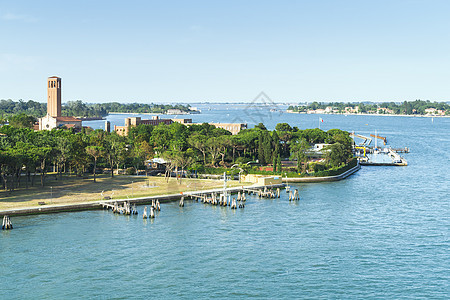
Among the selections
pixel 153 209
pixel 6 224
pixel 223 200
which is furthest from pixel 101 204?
pixel 223 200

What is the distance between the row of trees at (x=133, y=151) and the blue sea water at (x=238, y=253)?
16.2 metres

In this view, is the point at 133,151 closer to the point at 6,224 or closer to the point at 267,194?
the point at 267,194

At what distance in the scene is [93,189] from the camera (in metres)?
79.8

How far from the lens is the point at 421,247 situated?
5347cm

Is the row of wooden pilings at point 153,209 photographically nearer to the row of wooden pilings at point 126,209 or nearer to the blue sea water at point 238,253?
the row of wooden pilings at point 126,209

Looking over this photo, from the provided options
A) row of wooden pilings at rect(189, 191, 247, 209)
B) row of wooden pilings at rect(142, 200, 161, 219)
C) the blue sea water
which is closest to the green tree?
row of wooden pilings at rect(189, 191, 247, 209)

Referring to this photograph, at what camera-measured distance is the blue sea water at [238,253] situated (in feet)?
137

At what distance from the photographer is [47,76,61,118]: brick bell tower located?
19188cm

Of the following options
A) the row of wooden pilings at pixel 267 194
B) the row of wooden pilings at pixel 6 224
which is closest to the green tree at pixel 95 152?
the row of wooden pilings at pixel 267 194

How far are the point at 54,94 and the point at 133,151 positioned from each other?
9968 centimetres

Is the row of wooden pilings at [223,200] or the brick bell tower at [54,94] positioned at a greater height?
the brick bell tower at [54,94]

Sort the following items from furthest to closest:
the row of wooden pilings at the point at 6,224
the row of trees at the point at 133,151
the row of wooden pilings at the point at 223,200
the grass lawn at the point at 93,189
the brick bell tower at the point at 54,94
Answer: the brick bell tower at the point at 54,94 → the row of trees at the point at 133,151 → the row of wooden pilings at the point at 223,200 → the grass lawn at the point at 93,189 → the row of wooden pilings at the point at 6,224

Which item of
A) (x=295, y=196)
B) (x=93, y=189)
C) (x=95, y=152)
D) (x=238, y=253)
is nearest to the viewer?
(x=238, y=253)

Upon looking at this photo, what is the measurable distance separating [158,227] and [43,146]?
34809 millimetres
